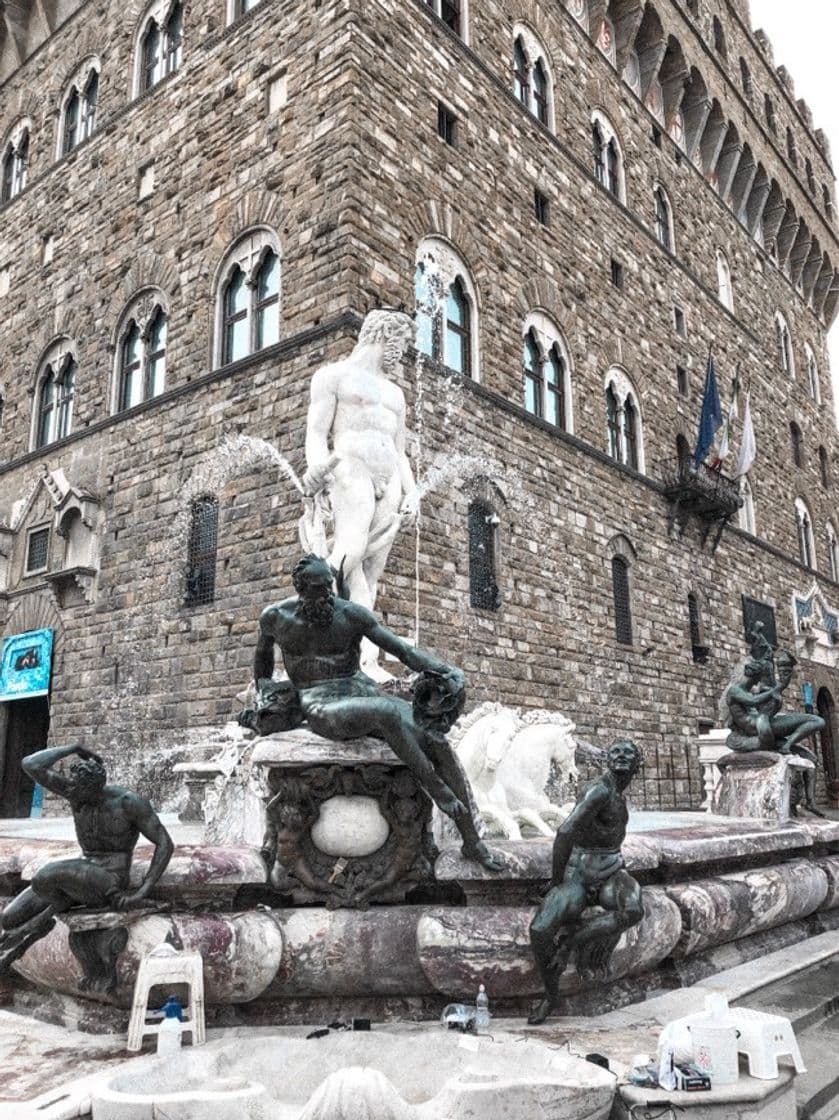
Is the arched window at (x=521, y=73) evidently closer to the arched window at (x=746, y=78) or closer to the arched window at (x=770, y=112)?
the arched window at (x=746, y=78)

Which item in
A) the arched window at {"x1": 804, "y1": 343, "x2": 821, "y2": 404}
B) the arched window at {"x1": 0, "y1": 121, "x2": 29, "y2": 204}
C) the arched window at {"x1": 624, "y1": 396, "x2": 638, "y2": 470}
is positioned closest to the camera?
the arched window at {"x1": 624, "y1": 396, "x2": 638, "y2": 470}

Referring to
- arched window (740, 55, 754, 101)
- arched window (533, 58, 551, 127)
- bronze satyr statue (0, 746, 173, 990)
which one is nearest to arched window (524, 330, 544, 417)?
→ arched window (533, 58, 551, 127)

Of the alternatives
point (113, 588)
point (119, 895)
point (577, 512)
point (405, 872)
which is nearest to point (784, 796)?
point (405, 872)

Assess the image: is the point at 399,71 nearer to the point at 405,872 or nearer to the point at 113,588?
the point at 113,588

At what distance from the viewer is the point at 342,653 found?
3.90 m

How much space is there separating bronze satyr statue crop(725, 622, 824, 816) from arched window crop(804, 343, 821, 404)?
21299mm

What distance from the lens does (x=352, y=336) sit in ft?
34.2

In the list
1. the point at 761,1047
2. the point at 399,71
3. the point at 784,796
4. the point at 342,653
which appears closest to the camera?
the point at 761,1047

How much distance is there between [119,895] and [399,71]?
11649mm

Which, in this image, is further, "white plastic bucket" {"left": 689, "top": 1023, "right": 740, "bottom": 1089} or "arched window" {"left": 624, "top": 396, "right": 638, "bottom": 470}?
"arched window" {"left": 624, "top": 396, "right": 638, "bottom": 470}

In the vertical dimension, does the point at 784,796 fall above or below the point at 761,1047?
above

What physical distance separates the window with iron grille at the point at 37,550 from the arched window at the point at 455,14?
9728mm

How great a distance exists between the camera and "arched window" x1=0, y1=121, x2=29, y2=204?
17.1 metres

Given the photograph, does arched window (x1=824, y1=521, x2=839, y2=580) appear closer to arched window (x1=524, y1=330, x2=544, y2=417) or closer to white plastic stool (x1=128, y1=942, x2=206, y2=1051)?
arched window (x1=524, y1=330, x2=544, y2=417)
